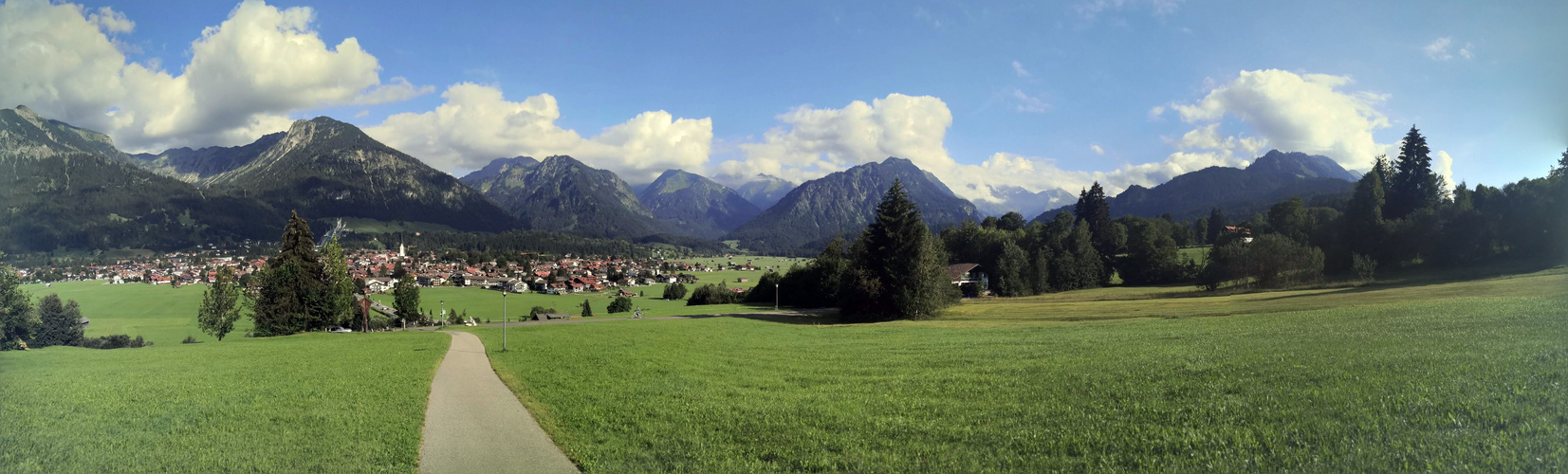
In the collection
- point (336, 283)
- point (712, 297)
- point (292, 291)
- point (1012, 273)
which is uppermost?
point (336, 283)

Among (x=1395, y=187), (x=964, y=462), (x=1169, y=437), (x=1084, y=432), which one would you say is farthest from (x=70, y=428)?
(x=1395, y=187)

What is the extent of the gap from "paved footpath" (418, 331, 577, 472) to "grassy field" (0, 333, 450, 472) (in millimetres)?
342

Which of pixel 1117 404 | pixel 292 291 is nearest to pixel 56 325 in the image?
pixel 292 291

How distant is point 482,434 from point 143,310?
12333 cm

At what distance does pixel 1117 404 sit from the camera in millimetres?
9914

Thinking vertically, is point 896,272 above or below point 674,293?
above

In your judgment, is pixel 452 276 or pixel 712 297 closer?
pixel 712 297

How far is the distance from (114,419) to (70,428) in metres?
0.80

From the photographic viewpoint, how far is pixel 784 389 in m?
13.9

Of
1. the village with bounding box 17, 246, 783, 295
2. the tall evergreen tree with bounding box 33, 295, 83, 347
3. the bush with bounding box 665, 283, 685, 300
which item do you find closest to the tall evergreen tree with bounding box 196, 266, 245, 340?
the tall evergreen tree with bounding box 33, 295, 83, 347

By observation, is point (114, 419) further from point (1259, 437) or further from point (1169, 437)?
point (1259, 437)

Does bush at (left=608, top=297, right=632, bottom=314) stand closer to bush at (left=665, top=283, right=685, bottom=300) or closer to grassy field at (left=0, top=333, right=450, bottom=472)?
bush at (left=665, top=283, right=685, bottom=300)

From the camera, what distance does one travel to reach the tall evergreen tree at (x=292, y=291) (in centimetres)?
4475

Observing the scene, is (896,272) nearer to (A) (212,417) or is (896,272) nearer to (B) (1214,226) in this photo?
(A) (212,417)
